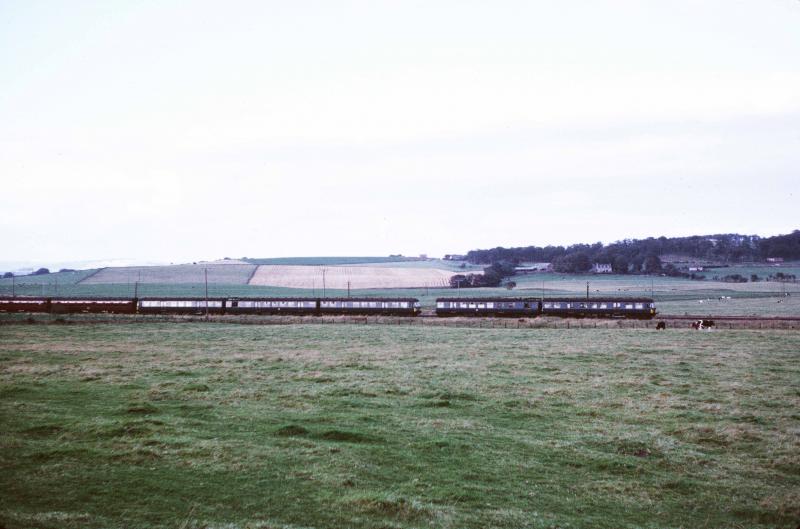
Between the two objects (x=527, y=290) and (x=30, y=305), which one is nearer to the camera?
(x=30, y=305)

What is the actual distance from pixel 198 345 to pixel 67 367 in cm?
1409

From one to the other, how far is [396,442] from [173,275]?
166238 mm

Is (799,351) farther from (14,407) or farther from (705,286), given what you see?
(705,286)

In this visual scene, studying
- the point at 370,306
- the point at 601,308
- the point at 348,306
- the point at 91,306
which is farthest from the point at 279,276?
the point at 601,308

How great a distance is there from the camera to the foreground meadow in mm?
13367

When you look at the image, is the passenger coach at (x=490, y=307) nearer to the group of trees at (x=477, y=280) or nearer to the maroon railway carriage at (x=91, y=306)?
the maroon railway carriage at (x=91, y=306)

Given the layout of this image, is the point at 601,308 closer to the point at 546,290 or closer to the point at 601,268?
the point at 546,290

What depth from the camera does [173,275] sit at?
566 ft

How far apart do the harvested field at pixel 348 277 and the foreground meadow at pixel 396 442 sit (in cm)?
11735

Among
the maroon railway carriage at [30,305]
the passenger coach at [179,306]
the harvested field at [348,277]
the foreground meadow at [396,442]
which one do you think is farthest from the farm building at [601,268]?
the foreground meadow at [396,442]

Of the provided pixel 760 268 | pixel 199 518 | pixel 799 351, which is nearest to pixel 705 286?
pixel 760 268

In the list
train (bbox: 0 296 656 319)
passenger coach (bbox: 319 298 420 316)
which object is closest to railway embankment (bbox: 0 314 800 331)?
passenger coach (bbox: 319 298 420 316)

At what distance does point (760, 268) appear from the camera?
609 feet

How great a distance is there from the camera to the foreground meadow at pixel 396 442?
1337cm
